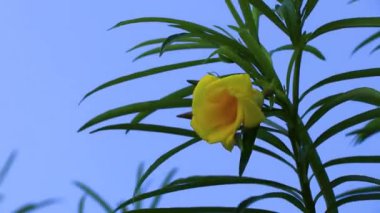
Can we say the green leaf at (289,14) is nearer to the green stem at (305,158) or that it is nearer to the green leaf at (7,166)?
the green stem at (305,158)

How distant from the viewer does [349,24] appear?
2.27 ft

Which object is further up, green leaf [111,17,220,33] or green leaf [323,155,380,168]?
green leaf [111,17,220,33]

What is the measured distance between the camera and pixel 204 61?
0.81 m

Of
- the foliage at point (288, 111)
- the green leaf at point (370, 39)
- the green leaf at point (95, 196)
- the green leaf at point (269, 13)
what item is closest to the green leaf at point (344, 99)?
the foliage at point (288, 111)

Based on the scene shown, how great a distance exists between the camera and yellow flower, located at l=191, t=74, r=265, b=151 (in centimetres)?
58

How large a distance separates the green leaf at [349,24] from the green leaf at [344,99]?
8cm

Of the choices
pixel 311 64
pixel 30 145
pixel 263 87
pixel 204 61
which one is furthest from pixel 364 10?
pixel 30 145

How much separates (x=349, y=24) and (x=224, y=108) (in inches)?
8.2

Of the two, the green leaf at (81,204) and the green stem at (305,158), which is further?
the green leaf at (81,204)

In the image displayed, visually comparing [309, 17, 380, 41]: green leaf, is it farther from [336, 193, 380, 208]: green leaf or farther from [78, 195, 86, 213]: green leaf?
[78, 195, 86, 213]: green leaf

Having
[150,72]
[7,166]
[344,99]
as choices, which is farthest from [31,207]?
[344,99]

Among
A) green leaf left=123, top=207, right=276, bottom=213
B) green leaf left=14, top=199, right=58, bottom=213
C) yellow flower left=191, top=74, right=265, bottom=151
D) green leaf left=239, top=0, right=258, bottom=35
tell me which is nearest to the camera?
yellow flower left=191, top=74, right=265, bottom=151

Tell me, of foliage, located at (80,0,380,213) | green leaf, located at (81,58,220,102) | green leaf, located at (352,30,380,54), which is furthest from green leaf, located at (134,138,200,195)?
green leaf, located at (352,30,380,54)

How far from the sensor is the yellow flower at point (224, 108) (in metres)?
0.58
